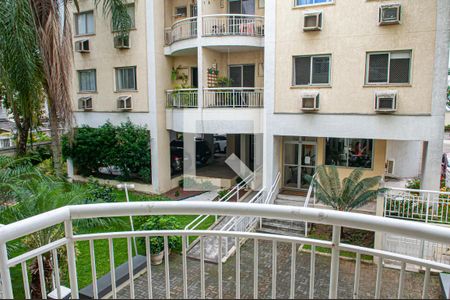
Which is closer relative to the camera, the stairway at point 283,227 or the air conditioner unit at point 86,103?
the stairway at point 283,227

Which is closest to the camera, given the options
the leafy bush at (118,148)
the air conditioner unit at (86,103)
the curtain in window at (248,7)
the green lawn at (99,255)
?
the green lawn at (99,255)

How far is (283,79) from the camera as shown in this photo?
12305 mm

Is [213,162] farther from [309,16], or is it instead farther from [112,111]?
[309,16]

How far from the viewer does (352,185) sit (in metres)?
10.2

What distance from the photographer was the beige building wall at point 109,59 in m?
14.9

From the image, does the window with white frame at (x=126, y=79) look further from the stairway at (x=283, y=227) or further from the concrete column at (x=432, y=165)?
the concrete column at (x=432, y=165)

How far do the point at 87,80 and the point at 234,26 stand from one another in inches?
325

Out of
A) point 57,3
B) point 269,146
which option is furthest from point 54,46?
point 269,146

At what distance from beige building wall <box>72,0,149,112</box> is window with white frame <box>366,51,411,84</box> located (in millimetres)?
9441

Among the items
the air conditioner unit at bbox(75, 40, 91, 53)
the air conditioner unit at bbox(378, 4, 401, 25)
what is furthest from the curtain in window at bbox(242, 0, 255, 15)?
the air conditioner unit at bbox(75, 40, 91, 53)

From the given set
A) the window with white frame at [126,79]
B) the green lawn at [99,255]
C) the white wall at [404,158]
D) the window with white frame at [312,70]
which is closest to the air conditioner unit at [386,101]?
the window with white frame at [312,70]

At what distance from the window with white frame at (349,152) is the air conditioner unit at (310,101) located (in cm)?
243

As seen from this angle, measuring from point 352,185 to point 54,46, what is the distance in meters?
10.7

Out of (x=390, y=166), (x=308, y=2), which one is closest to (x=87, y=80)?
(x=308, y=2)
